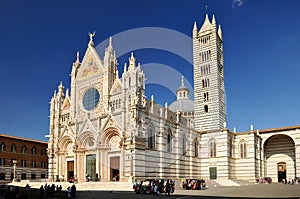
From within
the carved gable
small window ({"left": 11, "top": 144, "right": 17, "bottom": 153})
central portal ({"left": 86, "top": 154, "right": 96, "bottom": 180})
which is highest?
the carved gable

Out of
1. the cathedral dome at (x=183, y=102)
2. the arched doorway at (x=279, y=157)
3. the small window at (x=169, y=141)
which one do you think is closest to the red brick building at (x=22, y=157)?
the small window at (x=169, y=141)

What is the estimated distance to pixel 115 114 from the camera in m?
37.7

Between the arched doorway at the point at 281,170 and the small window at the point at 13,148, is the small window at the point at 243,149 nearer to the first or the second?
the arched doorway at the point at 281,170

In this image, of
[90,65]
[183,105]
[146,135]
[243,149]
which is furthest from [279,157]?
[90,65]

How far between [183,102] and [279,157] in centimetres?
2448

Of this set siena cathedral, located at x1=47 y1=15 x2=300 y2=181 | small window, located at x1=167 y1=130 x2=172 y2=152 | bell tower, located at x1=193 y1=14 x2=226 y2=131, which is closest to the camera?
siena cathedral, located at x1=47 y1=15 x2=300 y2=181

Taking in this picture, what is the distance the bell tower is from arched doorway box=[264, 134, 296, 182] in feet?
28.7

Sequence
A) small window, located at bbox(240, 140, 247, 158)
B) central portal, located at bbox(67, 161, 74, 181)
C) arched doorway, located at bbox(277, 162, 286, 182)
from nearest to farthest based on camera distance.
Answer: central portal, located at bbox(67, 161, 74, 181) → small window, located at bbox(240, 140, 247, 158) → arched doorway, located at bbox(277, 162, 286, 182)

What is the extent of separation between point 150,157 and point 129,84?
8.80 m

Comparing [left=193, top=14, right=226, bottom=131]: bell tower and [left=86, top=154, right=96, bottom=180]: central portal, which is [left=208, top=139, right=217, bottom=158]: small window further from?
[left=86, top=154, right=96, bottom=180]: central portal

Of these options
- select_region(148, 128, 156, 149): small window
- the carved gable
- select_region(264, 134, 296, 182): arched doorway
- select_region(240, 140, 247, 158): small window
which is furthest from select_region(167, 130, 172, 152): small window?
select_region(264, 134, 296, 182): arched doorway

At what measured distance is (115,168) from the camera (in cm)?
3747

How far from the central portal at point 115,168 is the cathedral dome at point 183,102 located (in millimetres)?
30495

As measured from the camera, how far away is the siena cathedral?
3684 centimetres
